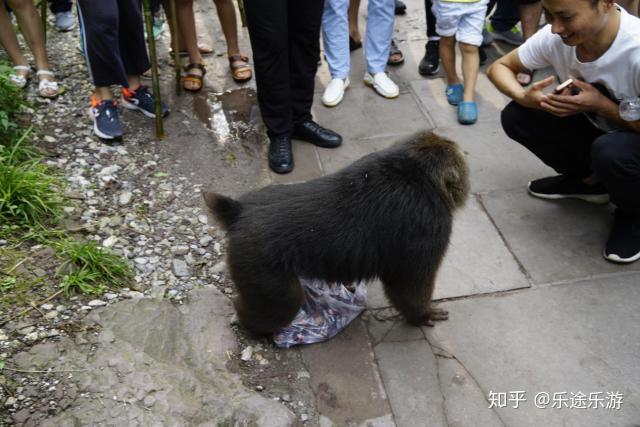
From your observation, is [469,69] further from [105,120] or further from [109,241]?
[109,241]

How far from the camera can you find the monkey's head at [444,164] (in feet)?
9.09

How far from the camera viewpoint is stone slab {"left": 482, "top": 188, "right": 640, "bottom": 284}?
3.59 meters

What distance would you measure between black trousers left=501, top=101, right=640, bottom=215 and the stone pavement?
374mm

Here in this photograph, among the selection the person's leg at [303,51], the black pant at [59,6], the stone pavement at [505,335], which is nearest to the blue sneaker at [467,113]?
the stone pavement at [505,335]

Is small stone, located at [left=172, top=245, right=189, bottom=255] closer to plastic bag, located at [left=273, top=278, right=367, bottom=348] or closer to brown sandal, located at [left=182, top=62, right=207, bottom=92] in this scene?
plastic bag, located at [left=273, top=278, right=367, bottom=348]

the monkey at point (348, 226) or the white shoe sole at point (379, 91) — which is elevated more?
the monkey at point (348, 226)

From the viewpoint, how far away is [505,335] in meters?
3.20

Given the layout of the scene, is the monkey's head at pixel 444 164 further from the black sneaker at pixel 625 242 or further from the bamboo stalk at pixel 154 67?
the bamboo stalk at pixel 154 67

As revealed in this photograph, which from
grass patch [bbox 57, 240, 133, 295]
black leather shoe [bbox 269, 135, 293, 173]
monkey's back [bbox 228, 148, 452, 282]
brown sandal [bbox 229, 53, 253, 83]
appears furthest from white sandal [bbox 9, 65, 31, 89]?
monkey's back [bbox 228, 148, 452, 282]

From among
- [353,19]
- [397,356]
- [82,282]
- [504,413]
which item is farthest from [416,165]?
[353,19]

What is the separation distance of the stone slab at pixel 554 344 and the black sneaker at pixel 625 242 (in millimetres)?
136

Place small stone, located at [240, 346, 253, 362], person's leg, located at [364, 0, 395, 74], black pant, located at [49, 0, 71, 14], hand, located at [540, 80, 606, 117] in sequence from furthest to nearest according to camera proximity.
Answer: black pant, located at [49, 0, 71, 14]
person's leg, located at [364, 0, 395, 74]
hand, located at [540, 80, 606, 117]
small stone, located at [240, 346, 253, 362]

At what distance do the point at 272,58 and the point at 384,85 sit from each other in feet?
5.05

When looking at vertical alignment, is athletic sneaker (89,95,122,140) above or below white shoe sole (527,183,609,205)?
above
